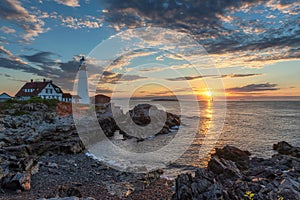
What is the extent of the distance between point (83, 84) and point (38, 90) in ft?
59.2

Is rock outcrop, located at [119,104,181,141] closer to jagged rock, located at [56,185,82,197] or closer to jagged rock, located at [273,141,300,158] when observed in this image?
jagged rock, located at [273,141,300,158]

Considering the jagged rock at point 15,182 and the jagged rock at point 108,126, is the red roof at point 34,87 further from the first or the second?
the jagged rock at point 15,182

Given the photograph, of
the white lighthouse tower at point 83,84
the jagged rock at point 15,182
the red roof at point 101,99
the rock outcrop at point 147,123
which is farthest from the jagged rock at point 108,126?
the red roof at point 101,99

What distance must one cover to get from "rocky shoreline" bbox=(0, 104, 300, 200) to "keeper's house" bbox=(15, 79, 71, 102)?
44469mm

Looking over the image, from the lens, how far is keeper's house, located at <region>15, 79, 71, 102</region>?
6475 centimetres

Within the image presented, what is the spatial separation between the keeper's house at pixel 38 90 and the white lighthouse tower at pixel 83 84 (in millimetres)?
13058

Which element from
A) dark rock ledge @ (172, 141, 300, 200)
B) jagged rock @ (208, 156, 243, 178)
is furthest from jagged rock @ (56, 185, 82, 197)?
jagged rock @ (208, 156, 243, 178)

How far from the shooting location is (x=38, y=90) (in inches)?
2542

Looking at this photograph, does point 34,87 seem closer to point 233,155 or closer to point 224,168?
point 233,155

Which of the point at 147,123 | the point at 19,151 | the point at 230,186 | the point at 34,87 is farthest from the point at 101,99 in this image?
the point at 230,186

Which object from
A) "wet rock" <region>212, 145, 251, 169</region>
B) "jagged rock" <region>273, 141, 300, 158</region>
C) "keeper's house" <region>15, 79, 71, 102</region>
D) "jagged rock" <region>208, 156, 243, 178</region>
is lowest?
"jagged rock" <region>273, 141, 300, 158</region>

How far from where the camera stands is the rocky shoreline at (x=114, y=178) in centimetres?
920

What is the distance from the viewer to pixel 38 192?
1059 centimetres

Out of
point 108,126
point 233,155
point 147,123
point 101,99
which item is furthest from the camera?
point 101,99
